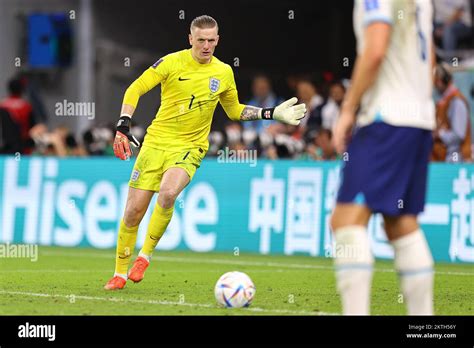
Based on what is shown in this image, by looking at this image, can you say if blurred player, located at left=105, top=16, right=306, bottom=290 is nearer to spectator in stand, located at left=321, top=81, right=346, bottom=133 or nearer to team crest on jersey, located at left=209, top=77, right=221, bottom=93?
team crest on jersey, located at left=209, top=77, right=221, bottom=93

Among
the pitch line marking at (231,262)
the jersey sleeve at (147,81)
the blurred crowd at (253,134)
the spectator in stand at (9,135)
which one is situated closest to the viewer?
the jersey sleeve at (147,81)

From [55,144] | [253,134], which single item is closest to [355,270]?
[253,134]

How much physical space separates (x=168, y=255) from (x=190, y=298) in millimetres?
5641

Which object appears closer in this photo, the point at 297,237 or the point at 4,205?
the point at 297,237

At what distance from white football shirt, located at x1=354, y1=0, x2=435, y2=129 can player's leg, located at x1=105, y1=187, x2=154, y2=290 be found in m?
4.32

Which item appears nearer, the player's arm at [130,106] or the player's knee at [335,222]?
the player's knee at [335,222]

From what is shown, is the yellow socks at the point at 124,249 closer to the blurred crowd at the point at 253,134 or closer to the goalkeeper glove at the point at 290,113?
the goalkeeper glove at the point at 290,113

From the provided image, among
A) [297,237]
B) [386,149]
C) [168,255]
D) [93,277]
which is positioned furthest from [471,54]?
[386,149]

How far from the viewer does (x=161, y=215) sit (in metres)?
11.1

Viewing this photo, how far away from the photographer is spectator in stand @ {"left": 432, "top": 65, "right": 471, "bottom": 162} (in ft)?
53.2

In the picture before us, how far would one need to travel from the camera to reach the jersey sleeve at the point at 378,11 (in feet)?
21.6

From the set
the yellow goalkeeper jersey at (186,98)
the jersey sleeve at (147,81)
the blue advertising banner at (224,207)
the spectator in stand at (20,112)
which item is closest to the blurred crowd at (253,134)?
the spectator in stand at (20,112)

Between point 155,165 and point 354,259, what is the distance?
455cm
